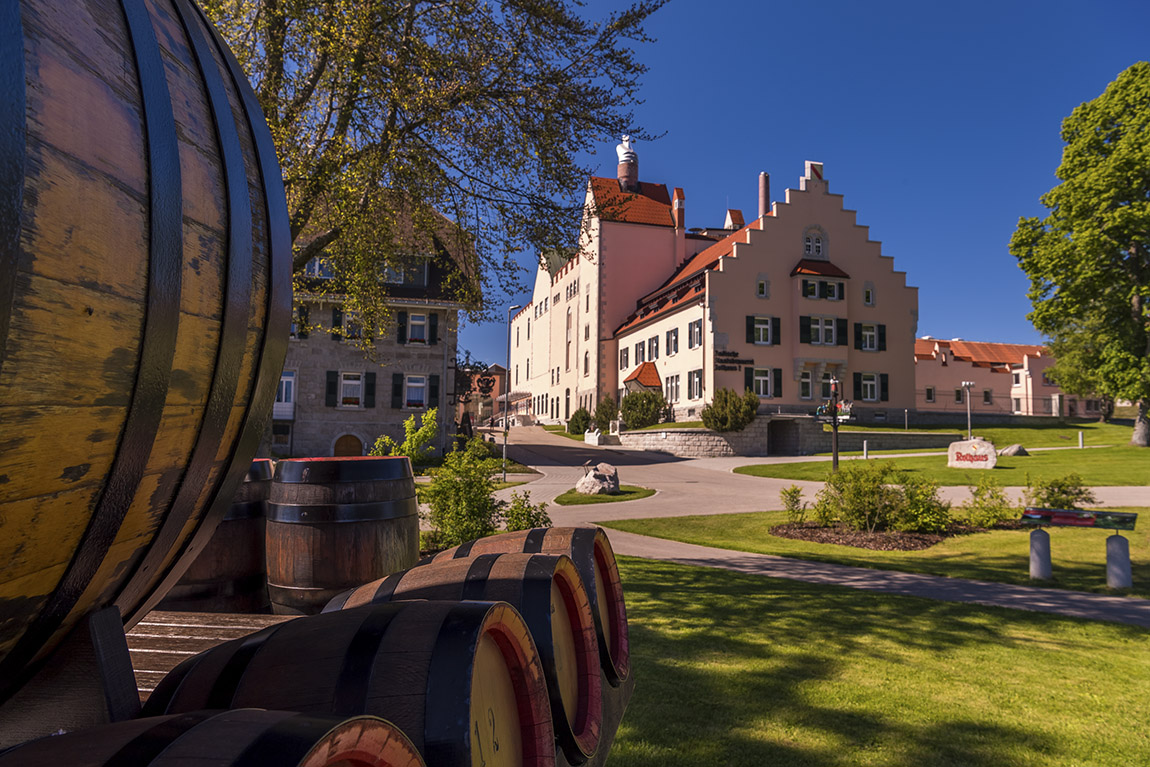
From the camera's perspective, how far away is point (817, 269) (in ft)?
126

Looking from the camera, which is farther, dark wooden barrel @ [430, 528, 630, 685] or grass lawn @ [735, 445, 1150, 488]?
grass lawn @ [735, 445, 1150, 488]

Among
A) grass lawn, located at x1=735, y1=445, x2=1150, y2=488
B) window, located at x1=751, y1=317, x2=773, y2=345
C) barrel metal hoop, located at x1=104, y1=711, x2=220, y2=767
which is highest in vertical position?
window, located at x1=751, y1=317, x2=773, y2=345

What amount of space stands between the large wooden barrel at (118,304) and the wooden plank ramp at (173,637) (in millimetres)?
558

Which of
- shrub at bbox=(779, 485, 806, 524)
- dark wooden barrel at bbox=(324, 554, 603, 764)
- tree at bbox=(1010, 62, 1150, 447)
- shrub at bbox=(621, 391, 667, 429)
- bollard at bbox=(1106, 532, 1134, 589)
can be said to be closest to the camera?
dark wooden barrel at bbox=(324, 554, 603, 764)

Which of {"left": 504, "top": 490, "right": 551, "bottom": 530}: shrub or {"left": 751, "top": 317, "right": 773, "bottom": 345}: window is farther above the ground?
{"left": 751, "top": 317, "right": 773, "bottom": 345}: window

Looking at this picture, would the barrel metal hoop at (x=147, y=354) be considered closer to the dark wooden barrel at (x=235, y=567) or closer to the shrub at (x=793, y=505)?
the dark wooden barrel at (x=235, y=567)

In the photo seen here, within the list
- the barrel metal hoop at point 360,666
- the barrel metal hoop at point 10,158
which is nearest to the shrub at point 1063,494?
the barrel metal hoop at point 360,666

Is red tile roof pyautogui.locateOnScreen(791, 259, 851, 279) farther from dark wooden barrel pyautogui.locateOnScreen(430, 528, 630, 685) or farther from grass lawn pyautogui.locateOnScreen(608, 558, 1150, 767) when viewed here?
dark wooden barrel pyautogui.locateOnScreen(430, 528, 630, 685)

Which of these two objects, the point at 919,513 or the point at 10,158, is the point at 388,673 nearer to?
the point at 10,158

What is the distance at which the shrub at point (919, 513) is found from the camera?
39.6 feet

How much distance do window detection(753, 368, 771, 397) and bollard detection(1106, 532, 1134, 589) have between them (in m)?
29.0

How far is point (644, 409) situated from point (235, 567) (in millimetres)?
37110

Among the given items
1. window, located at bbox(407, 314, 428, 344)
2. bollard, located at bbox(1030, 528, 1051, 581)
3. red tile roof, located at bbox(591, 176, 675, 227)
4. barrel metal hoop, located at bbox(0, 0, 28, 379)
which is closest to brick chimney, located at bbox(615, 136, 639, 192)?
red tile roof, located at bbox(591, 176, 675, 227)

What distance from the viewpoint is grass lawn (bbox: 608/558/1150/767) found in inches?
144
